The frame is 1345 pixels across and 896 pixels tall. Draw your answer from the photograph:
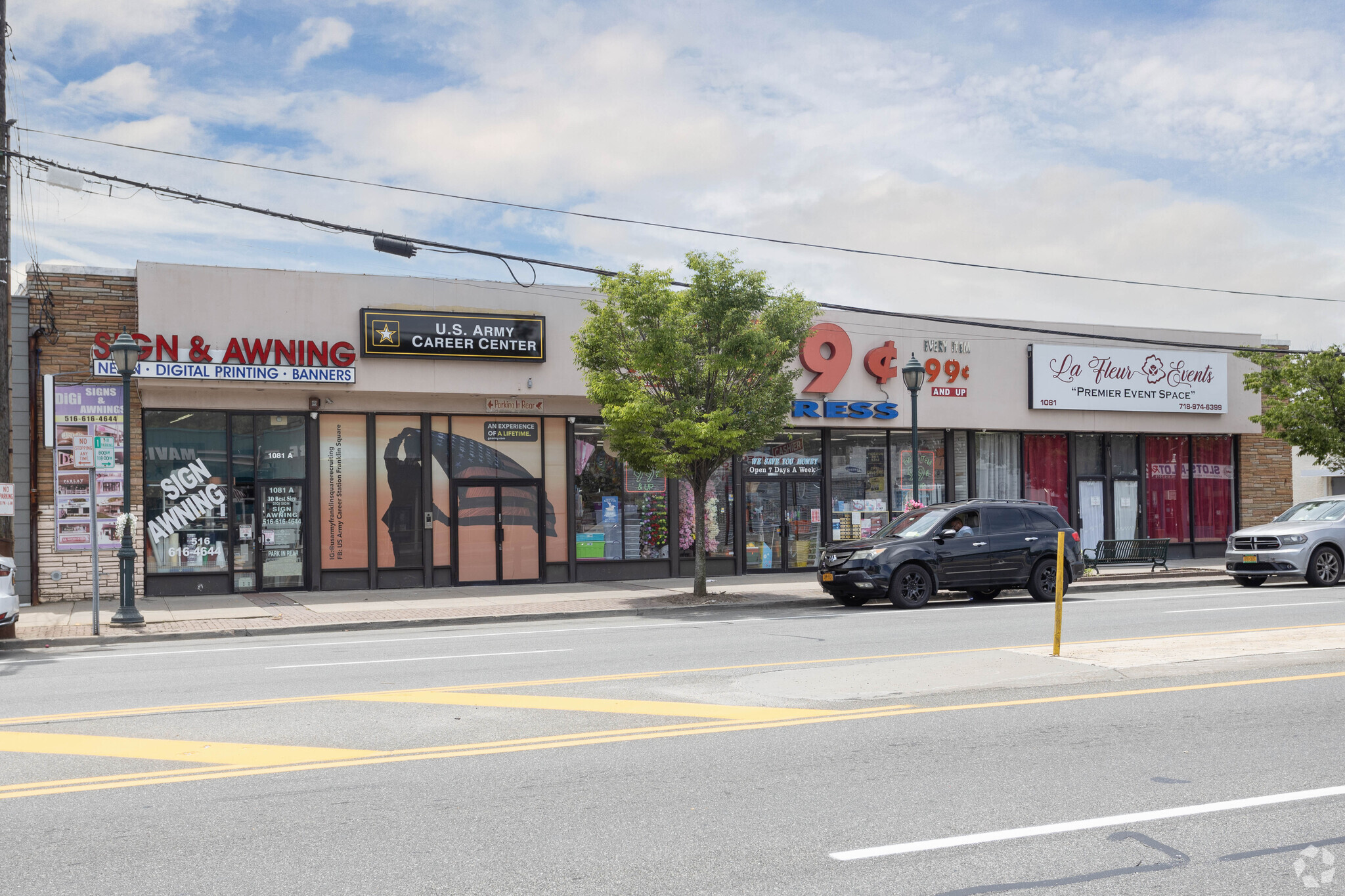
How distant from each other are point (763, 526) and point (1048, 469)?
7.85m

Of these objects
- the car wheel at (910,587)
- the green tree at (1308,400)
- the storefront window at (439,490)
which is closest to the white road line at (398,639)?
the car wheel at (910,587)

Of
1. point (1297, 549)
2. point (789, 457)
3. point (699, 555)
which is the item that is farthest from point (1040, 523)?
point (789, 457)

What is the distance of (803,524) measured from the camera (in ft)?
79.8

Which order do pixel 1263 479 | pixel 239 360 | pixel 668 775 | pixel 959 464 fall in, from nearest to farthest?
1. pixel 668 775
2. pixel 239 360
3. pixel 959 464
4. pixel 1263 479

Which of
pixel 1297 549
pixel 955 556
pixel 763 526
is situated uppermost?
pixel 763 526

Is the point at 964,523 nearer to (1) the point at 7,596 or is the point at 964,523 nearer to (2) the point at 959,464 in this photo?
(2) the point at 959,464

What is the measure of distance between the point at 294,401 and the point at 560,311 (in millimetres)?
5256

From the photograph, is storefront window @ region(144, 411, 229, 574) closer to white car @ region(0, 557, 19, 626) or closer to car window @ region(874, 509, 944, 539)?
white car @ region(0, 557, 19, 626)

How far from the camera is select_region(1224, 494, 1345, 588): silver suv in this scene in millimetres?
20078

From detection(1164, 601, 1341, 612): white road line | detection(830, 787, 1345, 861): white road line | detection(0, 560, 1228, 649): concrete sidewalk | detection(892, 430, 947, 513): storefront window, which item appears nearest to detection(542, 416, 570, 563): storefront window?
detection(0, 560, 1228, 649): concrete sidewalk

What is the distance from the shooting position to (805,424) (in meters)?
23.9

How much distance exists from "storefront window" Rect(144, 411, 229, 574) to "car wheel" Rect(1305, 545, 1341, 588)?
64.3ft

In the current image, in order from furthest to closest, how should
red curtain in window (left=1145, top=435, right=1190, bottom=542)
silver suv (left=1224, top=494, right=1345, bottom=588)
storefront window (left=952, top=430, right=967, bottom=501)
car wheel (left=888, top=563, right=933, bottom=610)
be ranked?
1. red curtain in window (left=1145, top=435, right=1190, bottom=542)
2. storefront window (left=952, top=430, right=967, bottom=501)
3. silver suv (left=1224, top=494, right=1345, bottom=588)
4. car wheel (left=888, top=563, right=933, bottom=610)

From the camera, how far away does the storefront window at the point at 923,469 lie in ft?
83.4
